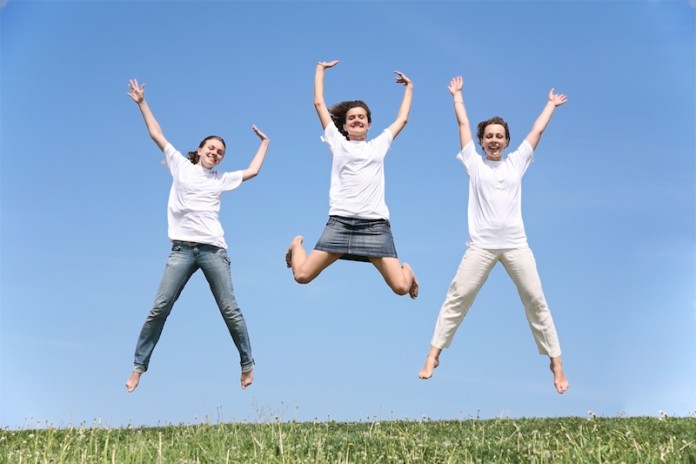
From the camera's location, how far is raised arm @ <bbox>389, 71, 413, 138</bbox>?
970cm

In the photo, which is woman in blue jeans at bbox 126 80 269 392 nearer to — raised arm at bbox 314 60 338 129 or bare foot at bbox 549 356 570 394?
raised arm at bbox 314 60 338 129

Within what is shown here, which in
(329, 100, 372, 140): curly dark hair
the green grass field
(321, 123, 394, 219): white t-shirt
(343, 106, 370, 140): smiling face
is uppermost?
(329, 100, 372, 140): curly dark hair

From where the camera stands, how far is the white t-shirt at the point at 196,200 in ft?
33.2

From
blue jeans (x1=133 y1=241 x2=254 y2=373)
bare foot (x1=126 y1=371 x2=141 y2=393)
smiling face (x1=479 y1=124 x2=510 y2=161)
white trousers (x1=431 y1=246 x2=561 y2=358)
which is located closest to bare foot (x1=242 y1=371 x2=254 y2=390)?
blue jeans (x1=133 y1=241 x2=254 y2=373)

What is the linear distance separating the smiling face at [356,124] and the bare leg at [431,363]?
2.86 meters

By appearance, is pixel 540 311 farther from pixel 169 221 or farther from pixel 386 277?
pixel 169 221

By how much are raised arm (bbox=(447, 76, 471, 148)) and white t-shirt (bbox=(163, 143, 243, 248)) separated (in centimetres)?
301

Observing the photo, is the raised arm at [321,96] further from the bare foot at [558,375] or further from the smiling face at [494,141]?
the bare foot at [558,375]

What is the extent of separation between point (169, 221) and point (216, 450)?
3962 mm

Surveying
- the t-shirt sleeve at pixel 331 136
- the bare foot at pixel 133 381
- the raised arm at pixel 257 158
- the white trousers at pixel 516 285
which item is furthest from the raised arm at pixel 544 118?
the bare foot at pixel 133 381

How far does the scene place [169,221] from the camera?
10273mm

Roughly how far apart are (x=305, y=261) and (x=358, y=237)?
2.70ft

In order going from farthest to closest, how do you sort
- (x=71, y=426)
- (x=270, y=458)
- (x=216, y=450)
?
(x=71, y=426) → (x=216, y=450) → (x=270, y=458)

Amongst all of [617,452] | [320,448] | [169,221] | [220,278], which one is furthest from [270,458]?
[169,221]
